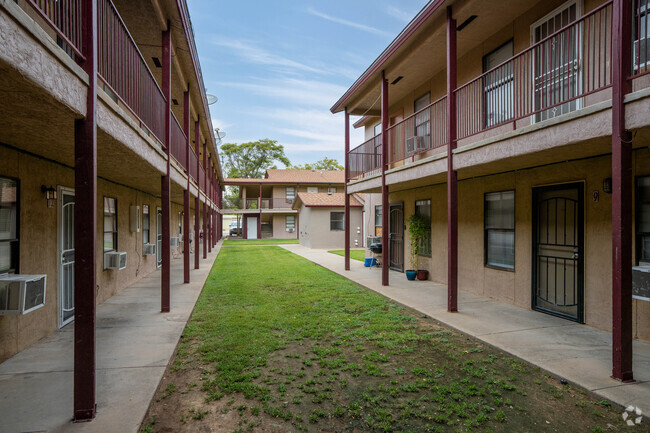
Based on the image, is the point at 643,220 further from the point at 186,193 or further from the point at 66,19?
the point at 186,193

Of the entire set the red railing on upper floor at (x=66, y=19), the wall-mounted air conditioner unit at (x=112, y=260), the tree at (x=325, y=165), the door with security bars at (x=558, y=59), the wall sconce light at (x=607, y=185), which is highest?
the tree at (x=325, y=165)

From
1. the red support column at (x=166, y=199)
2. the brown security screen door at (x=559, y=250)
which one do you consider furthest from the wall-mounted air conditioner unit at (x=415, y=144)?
the red support column at (x=166, y=199)

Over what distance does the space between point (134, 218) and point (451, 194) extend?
8132 mm

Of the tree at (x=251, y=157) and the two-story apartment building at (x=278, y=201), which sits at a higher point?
the tree at (x=251, y=157)

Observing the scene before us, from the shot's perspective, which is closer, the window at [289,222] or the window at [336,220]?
the window at [336,220]

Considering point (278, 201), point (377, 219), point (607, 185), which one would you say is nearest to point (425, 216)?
point (377, 219)

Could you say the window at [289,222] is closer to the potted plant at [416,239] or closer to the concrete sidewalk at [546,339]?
the potted plant at [416,239]

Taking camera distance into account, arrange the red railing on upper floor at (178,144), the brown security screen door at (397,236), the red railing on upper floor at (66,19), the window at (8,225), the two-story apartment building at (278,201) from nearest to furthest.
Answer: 1. the red railing on upper floor at (66,19)
2. the window at (8,225)
3. the red railing on upper floor at (178,144)
4. the brown security screen door at (397,236)
5. the two-story apartment building at (278,201)

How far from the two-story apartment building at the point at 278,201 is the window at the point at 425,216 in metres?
25.5

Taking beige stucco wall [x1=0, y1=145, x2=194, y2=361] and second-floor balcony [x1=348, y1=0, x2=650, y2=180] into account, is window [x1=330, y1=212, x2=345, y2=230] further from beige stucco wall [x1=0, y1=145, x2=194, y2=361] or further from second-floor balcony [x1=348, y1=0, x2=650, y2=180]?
beige stucco wall [x1=0, y1=145, x2=194, y2=361]

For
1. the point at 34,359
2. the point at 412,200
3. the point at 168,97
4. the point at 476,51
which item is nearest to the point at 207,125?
the point at 168,97

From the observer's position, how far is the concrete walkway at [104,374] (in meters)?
3.10

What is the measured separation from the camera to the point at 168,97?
697 centimetres

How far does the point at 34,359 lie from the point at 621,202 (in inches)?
272
